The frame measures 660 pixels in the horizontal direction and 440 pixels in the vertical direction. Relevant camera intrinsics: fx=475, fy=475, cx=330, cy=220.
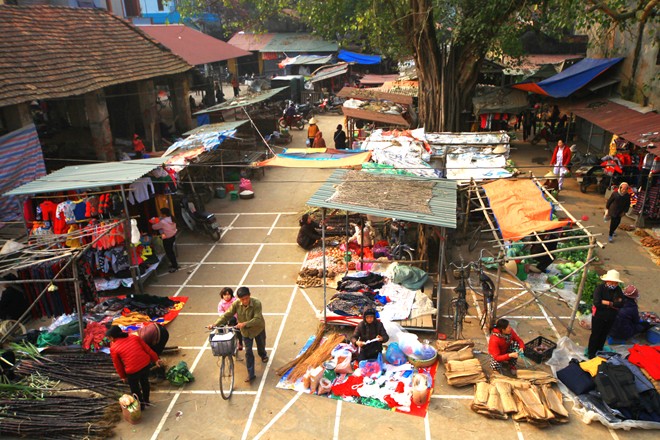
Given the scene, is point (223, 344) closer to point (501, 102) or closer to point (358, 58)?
point (501, 102)

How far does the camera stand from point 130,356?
709cm

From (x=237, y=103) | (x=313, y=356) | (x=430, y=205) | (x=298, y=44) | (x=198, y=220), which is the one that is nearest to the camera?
(x=313, y=356)

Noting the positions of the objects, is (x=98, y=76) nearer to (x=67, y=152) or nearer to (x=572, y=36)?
(x=67, y=152)

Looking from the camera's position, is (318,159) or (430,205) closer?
(430,205)

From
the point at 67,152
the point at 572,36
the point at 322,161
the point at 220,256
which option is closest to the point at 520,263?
the point at 322,161

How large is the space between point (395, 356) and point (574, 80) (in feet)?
49.5

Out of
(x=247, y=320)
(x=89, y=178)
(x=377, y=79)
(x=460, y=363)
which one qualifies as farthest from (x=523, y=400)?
(x=377, y=79)

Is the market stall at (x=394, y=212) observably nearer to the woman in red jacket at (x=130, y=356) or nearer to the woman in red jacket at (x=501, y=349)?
the woman in red jacket at (x=501, y=349)

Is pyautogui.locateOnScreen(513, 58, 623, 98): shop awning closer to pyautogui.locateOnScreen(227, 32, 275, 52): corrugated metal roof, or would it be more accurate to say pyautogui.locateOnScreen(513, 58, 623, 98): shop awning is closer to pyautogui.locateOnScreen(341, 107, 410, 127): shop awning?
pyautogui.locateOnScreen(341, 107, 410, 127): shop awning

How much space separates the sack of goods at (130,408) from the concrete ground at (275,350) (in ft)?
0.46

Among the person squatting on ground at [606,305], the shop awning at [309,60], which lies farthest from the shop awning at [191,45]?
the person squatting on ground at [606,305]

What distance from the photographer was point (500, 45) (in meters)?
19.6

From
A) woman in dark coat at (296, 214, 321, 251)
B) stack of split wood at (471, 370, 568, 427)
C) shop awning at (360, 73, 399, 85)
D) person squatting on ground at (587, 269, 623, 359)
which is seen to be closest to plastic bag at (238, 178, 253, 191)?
woman in dark coat at (296, 214, 321, 251)

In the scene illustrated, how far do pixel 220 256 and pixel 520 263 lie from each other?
7.51 m
